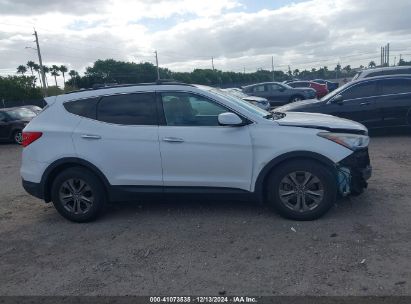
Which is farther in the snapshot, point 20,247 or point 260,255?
point 20,247

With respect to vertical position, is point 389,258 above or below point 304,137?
below

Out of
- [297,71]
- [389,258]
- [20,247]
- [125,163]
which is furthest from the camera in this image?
[297,71]

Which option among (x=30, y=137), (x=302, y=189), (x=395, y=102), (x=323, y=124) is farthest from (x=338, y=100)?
(x=30, y=137)

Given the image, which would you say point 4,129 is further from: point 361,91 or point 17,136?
point 361,91

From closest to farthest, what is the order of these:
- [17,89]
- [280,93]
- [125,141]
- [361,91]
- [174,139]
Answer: [174,139], [125,141], [361,91], [280,93], [17,89]

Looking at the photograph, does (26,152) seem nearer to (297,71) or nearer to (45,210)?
(45,210)

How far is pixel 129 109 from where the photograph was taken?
5320mm

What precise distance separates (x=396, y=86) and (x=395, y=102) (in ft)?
1.59

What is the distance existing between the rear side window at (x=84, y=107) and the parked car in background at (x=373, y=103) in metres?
6.17

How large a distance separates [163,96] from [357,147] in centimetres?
248

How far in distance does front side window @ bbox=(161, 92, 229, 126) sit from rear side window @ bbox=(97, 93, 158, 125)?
0.62 feet

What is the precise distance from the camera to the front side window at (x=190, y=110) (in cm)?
510

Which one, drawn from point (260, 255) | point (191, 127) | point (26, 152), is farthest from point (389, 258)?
point (26, 152)

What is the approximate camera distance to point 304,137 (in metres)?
4.84
